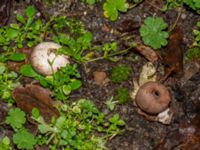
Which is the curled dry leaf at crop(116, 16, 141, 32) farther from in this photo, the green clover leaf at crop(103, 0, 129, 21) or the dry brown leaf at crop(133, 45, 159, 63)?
the dry brown leaf at crop(133, 45, 159, 63)

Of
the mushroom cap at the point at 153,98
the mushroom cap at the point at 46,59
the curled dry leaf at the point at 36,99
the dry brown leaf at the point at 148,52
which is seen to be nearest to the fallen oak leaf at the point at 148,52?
the dry brown leaf at the point at 148,52

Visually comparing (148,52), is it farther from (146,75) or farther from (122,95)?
(122,95)

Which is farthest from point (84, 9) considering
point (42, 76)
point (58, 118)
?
point (58, 118)

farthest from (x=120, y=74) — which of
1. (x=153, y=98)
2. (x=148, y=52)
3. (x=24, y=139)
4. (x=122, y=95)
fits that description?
(x=24, y=139)

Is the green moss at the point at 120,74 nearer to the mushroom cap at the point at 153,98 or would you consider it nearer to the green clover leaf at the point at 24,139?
the mushroom cap at the point at 153,98

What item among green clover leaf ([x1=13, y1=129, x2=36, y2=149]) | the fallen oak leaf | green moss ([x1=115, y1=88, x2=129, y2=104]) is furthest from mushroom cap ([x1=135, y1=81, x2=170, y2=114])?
green clover leaf ([x1=13, y1=129, x2=36, y2=149])
